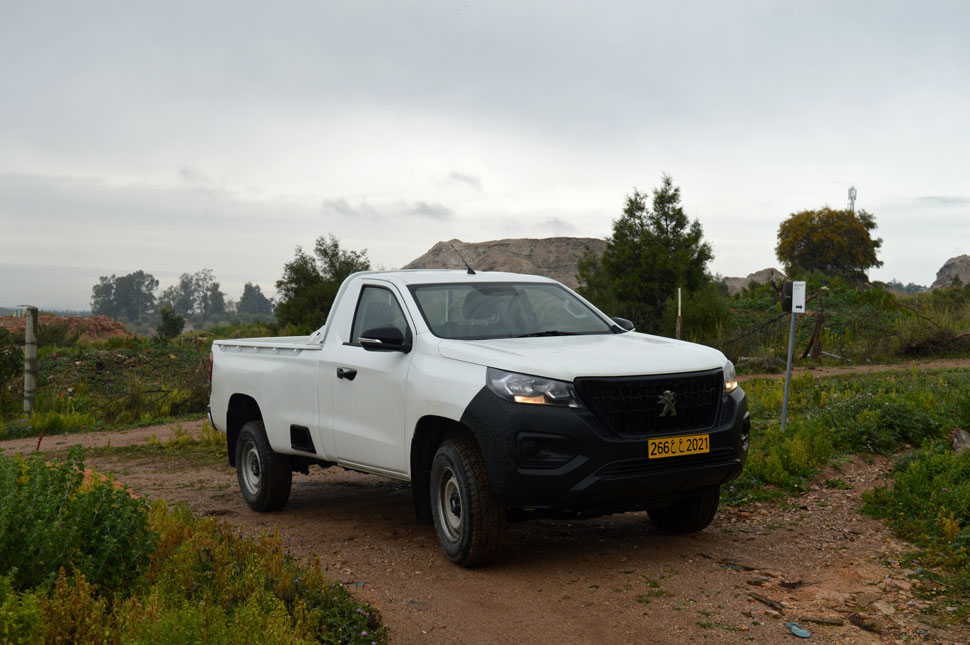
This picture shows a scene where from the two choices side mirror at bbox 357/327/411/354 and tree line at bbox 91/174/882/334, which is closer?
side mirror at bbox 357/327/411/354

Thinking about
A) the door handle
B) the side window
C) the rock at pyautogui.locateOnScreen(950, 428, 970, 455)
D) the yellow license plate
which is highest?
the side window

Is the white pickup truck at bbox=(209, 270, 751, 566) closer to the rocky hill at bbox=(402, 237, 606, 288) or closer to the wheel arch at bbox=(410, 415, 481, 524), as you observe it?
the wheel arch at bbox=(410, 415, 481, 524)

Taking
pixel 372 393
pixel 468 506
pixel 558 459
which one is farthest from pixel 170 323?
pixel 558 459

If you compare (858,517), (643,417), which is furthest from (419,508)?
(858,517)

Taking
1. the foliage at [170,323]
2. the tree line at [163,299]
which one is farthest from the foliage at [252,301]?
the foliage at [170,323]

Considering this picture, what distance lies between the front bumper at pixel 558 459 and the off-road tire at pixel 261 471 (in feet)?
9.95

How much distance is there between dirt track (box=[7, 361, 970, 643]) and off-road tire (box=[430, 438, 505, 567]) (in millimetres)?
159

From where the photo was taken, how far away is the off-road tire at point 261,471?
805 centimetres

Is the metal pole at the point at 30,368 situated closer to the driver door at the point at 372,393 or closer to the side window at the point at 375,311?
the side window at the point at 375,311

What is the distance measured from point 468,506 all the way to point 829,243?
194ft

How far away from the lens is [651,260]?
103 ft

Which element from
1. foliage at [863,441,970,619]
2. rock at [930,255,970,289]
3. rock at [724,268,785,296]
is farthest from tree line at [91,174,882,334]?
rock at [930,255,970,289]

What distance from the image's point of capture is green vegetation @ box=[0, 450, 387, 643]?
3.84 metres

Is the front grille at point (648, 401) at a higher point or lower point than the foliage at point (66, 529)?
higher
